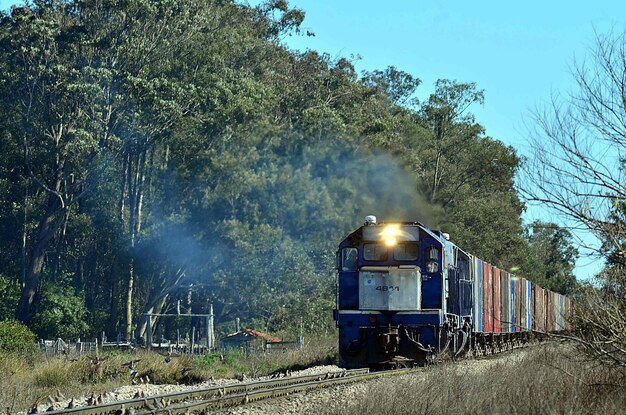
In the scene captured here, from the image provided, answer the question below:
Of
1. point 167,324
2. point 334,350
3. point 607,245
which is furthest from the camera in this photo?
point 167,324

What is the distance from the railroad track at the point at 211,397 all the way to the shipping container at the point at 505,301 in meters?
13.1

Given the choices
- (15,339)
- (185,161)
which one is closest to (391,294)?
(15,339)

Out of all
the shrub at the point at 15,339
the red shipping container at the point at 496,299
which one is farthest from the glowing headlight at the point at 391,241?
the shrub at the point at 15,339

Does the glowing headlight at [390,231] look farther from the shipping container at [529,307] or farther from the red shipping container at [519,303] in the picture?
the shipping container at [529,307]

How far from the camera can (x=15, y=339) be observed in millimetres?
30922

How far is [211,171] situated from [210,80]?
4.81m

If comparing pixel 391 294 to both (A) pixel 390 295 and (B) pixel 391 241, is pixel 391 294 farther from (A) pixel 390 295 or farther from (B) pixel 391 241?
(B) pixel 391 241

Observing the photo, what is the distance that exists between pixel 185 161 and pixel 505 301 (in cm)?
2116

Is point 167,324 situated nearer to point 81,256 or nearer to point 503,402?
point 81,256

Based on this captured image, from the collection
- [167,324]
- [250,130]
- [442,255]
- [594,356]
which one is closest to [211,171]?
[250,130]

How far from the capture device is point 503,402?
12.3 m

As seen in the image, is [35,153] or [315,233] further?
[35,153]

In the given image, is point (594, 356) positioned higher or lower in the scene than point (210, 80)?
lower

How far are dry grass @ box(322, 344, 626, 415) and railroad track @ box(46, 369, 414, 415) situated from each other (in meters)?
1.50
